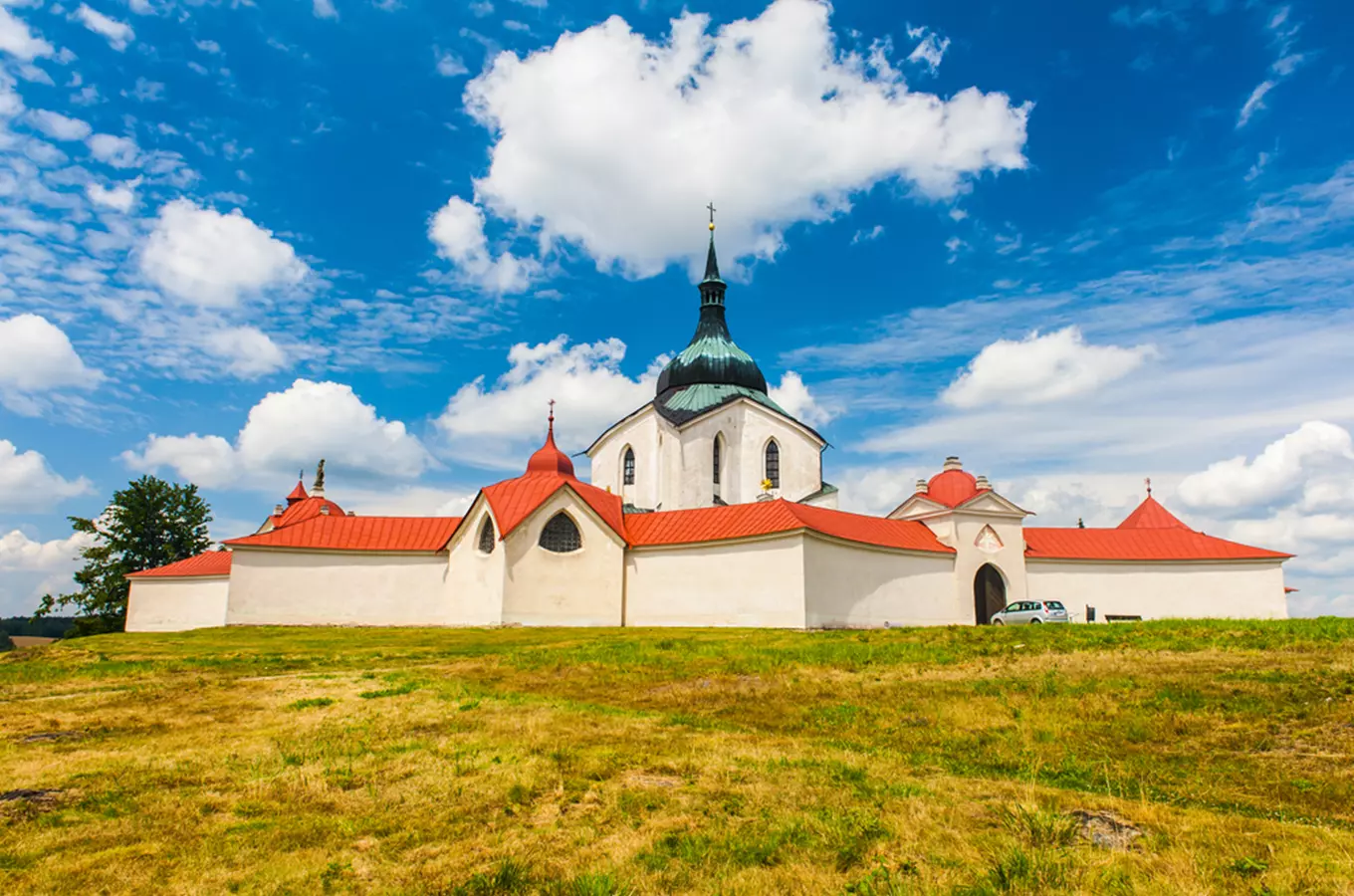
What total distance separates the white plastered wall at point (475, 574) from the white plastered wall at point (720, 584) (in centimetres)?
553

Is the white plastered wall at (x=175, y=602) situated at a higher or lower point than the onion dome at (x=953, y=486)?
lower

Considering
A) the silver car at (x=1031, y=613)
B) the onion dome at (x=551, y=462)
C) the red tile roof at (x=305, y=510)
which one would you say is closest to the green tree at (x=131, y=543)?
the red tile roof at (x=305, y=510)

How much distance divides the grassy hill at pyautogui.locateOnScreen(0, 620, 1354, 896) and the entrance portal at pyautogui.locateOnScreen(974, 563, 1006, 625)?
18470 millimetres

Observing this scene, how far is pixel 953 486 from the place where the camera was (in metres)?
38.0

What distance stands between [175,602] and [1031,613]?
41088mm

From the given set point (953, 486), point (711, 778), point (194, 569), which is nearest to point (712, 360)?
point (953, 486)

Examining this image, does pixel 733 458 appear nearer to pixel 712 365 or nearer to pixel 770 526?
pixel 712 365

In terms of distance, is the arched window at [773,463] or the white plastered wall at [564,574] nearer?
the white plastered wall at [564,574]

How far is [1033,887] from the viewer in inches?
226

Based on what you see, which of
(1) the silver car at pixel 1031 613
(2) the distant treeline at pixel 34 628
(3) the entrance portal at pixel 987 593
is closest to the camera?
(1) the silver car at pixel 1031 613

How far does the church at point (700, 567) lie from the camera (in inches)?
1305

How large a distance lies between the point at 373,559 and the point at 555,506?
380 inches

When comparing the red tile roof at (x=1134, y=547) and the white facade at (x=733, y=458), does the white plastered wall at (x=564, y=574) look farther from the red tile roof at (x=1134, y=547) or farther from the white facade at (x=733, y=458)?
the red tile roof at (x=1134, y=547)

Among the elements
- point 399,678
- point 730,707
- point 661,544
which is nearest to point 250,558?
point 661,544
